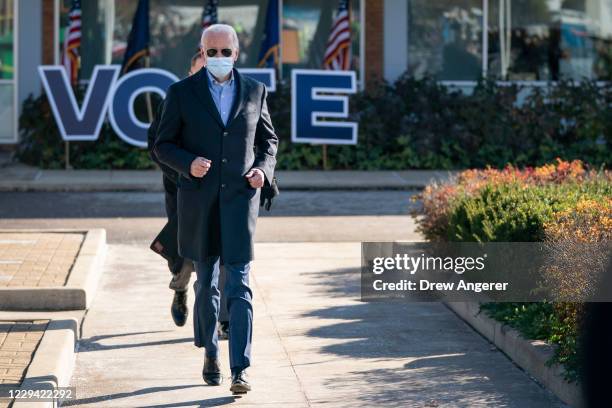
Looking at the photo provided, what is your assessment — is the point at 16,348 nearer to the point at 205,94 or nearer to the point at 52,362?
the point at 52,362

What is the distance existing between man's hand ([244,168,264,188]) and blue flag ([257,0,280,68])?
48.9ft

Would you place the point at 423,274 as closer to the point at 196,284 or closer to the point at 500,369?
the point at 500,369

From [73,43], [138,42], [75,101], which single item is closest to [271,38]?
[138,42]

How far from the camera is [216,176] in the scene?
22.3 ft

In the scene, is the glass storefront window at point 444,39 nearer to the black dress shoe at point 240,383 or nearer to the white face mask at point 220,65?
the white face mask at point 220,65

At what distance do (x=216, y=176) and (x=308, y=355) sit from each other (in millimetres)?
1492

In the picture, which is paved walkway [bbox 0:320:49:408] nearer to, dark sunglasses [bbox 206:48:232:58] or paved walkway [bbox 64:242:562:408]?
paved walkway [bbox 64:242:562:408]

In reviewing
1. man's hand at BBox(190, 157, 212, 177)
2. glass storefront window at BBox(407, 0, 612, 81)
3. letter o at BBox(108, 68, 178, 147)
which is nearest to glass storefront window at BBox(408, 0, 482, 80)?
glass storefront window at BBox(407, 0, 612, 81)

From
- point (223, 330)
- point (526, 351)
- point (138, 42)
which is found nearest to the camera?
point (526, 351)

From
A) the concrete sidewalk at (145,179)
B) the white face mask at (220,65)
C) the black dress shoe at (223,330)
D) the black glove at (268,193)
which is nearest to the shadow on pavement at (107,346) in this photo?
the black dress shoe at (223,330)

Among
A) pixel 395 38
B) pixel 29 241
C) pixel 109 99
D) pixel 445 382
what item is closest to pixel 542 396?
pixel 445 382

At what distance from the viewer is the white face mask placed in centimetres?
675

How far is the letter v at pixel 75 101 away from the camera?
61.8 feet

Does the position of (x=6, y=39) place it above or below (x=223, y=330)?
above
